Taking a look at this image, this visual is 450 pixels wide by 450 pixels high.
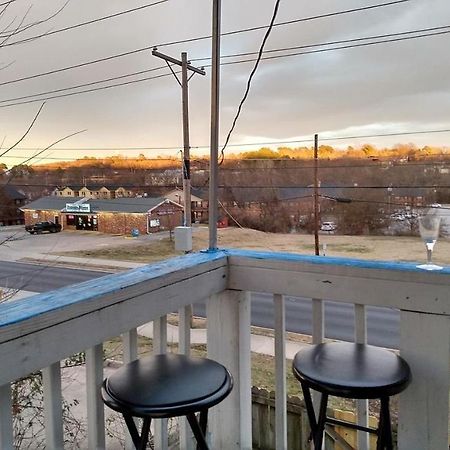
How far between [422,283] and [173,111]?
248 centimetres

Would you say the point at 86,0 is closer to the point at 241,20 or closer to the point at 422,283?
the point at 241,20

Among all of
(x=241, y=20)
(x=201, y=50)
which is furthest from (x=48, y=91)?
(x=241, y=20)

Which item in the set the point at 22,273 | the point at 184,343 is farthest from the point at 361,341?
the point at 22,273

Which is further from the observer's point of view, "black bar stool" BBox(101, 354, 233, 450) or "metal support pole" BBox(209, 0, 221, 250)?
"metal support pole" BBox(209, 0, 221, 250)

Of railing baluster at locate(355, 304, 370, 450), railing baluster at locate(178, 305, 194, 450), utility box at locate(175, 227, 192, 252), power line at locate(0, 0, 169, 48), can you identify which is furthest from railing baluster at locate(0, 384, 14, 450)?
power line at locate(0, 0, 169, 48)

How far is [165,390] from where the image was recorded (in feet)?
2.69

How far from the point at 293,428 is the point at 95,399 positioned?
5.02 feet

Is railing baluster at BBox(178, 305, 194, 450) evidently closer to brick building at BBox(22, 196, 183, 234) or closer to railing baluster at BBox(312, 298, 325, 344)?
railing baluster at BBox(312, 298, 325, 344)

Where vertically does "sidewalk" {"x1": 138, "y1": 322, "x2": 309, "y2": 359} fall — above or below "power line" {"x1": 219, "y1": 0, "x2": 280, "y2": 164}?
below

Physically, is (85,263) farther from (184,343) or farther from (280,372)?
(280,372)

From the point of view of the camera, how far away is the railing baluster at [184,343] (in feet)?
3.92

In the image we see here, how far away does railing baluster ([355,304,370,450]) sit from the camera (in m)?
1.16

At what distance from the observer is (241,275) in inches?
51.2

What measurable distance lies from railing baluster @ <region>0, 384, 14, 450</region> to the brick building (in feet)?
3.85
